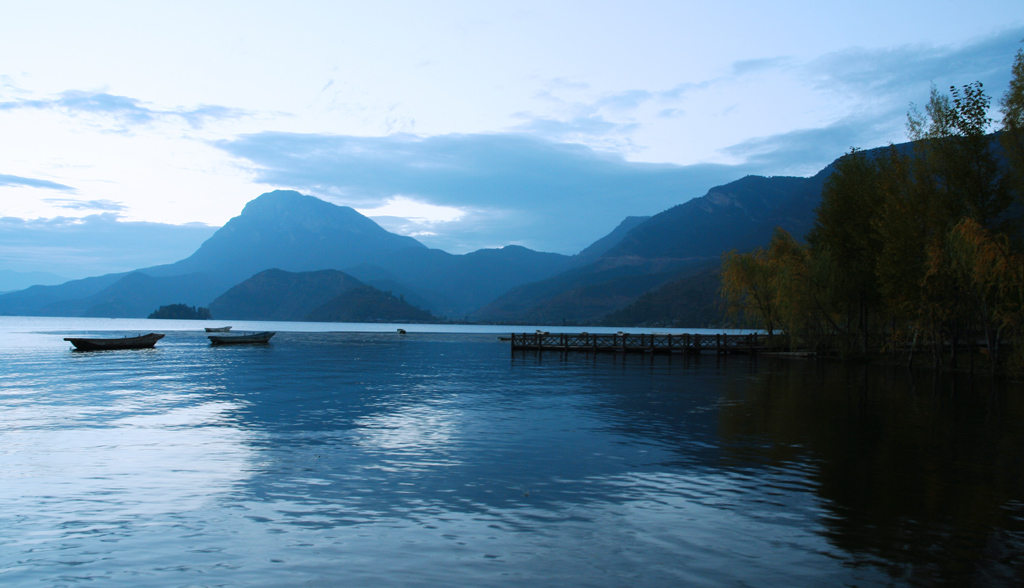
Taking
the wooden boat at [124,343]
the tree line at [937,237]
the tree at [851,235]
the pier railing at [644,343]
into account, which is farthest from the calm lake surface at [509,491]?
the wooden boat at [124,343]

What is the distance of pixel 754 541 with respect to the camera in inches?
425

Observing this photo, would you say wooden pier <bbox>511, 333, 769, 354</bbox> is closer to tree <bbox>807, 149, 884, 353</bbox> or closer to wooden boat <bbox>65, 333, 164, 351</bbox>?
tree <bbox>807, 149, 884, 353</bbox>

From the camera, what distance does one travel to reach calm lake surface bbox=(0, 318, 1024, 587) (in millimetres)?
9594

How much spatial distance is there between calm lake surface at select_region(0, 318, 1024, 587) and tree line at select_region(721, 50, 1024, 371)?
34.0 feet

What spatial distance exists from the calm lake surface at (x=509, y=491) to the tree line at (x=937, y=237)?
34.0 ft

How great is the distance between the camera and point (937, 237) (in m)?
38.9

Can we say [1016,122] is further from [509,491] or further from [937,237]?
[509,491]

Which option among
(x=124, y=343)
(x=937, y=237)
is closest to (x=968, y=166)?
(x=937, y=237)

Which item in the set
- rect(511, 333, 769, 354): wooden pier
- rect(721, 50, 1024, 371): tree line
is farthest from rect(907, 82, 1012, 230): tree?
rect(511, 333, 769, 354): wooden pier

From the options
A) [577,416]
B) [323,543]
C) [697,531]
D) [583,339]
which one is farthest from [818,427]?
[583,339]

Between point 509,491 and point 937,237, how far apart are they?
3662 centimetres

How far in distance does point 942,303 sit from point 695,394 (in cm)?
1928

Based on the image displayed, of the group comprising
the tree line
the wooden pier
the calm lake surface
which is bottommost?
the calm lake surface

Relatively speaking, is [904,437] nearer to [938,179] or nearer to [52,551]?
[52,551]
